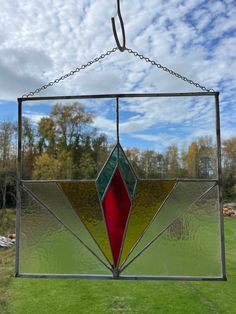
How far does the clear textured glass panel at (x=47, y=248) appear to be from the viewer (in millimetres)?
2096

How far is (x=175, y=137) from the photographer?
2.14 metres

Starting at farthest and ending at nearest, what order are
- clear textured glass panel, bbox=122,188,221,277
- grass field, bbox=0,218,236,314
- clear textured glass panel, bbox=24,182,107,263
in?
grass field, bbox=0,218,236,314
clear textured glass panel, bbox=24,182,107,263
clear textured glass panel, bbox=122,188,221,277

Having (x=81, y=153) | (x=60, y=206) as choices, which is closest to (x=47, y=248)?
(x=60, y=206)

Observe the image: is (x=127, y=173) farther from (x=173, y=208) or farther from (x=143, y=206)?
(x=173, y=208)

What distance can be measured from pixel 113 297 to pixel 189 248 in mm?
2564

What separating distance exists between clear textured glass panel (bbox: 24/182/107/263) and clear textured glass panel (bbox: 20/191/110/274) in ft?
0.12

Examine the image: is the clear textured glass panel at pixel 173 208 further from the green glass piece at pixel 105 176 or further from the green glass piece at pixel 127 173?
the green glass piece at pixel 105 176

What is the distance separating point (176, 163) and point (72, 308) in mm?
2637

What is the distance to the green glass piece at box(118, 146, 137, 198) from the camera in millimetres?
2107

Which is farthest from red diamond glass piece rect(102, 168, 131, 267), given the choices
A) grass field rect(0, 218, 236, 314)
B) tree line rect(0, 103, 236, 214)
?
grass field rect(0, 218, 236, 314)

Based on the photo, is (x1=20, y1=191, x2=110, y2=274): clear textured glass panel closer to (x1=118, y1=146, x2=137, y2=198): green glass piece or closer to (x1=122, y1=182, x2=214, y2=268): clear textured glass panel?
(x1=122, y1=182, x2=214, y2=268): clear textured glass panel

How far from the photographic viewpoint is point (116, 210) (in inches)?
83.0

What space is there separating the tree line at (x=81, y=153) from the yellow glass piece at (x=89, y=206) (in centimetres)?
6

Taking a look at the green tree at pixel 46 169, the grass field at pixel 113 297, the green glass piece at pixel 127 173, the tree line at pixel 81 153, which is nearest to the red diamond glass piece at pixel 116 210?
the green glass piece at pixel 127 173
